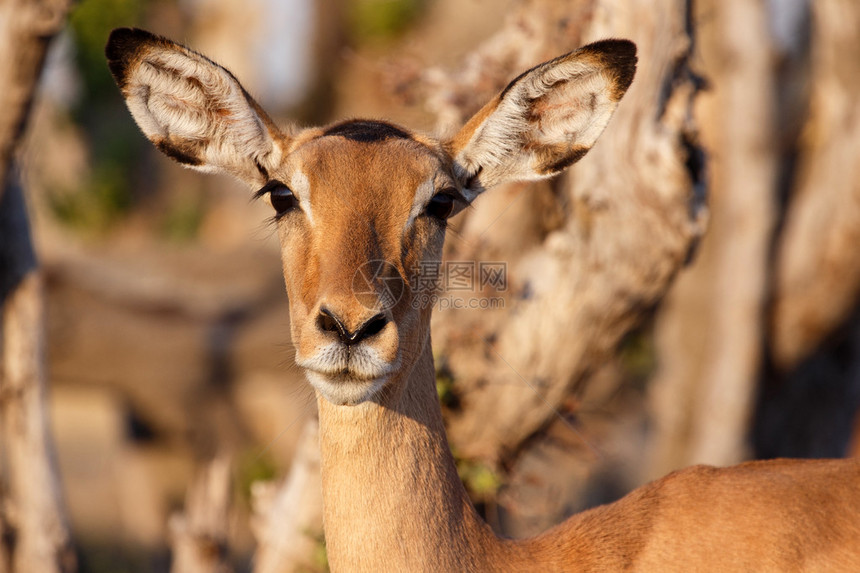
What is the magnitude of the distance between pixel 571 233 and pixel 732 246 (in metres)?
4.28

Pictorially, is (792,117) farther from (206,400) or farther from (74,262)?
(74,262)

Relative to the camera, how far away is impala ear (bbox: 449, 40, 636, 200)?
4125 millimetres

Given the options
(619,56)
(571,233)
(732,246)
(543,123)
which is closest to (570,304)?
(571,233)

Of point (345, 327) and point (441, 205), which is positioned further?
point (441, 205)

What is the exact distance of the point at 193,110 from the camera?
4371 mm

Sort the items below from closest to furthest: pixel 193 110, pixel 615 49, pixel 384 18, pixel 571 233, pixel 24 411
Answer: pixel 615 49 < pixel 193 110 < pixel 24 411 < pixel 571 233 < pixel 384 18

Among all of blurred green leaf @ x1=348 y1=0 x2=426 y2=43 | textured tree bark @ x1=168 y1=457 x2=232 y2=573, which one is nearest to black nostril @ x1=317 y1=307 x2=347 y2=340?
textured tree bark @ x1=168 y1=457 x2=232 y2=573

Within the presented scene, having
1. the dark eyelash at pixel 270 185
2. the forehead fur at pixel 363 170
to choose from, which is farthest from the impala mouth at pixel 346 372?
the dark eyelash at pixel 270 185

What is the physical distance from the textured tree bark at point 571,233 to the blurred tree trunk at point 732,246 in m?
3.57

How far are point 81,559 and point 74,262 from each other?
443cm

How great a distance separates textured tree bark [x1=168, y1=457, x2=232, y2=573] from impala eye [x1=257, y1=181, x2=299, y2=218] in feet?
10.4

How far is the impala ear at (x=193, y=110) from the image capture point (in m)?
4.09

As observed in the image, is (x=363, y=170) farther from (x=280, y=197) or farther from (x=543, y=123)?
(x=543, y=123)

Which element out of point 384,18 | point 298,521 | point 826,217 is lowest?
point 298,521
